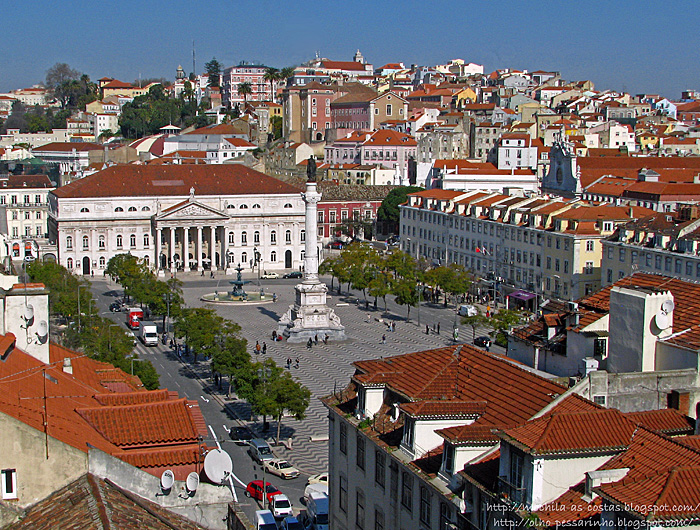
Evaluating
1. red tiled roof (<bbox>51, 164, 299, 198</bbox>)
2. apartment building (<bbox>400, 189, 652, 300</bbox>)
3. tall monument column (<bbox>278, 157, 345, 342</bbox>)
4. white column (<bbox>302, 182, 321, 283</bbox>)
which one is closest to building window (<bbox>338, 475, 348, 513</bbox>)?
tall monument column (<bbox>278, 157, 345, 342</bbox>)

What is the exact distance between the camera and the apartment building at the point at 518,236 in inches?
Answer: 3115

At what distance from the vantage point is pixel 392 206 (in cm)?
13088

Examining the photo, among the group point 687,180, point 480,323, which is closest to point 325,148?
point 687,180

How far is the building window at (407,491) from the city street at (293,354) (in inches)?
327

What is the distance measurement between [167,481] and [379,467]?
7.41 m

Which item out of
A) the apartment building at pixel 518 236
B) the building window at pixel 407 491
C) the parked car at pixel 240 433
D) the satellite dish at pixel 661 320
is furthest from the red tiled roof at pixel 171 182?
the satellite dish at pixel 661 320

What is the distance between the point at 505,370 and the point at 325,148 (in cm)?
14249

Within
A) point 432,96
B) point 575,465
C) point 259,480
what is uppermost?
point 432,96

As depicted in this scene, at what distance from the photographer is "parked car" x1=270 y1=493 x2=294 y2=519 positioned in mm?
35500

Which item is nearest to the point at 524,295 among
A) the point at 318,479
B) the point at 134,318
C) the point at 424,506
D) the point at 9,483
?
the point at 134,318

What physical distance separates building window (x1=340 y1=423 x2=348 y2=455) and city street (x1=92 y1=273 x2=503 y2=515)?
168 inches

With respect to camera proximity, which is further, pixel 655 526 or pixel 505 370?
pixel 505 370

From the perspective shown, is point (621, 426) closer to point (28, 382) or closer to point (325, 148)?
point (28, 382)

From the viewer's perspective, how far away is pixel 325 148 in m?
164
